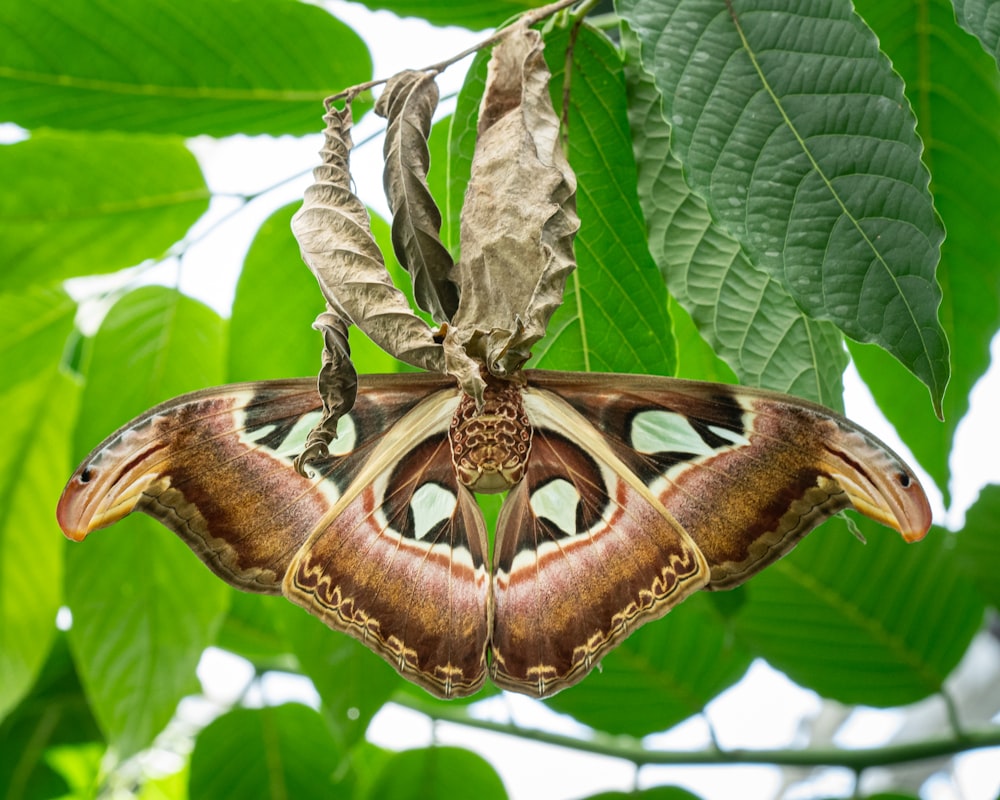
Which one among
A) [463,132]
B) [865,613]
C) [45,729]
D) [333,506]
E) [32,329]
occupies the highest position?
[463,132]

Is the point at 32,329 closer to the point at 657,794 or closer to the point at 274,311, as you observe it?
the point at 274,311

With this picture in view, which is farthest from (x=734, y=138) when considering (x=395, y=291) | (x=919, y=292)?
(x=395, y=291)

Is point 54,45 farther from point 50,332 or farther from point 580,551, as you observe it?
point 580,551

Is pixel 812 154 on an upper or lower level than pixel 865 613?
upper

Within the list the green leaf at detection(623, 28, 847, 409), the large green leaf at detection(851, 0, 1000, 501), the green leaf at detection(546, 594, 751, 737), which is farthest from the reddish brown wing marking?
the green leaf at detection(546, 594, 751, 737)

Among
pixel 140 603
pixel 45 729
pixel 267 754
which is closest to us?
pixel 140 603

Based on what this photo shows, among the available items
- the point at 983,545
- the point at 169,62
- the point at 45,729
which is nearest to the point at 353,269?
the point at 169,62

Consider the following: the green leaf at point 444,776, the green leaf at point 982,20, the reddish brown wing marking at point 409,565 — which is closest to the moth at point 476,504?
the reddish brown wing marking at point 409,565

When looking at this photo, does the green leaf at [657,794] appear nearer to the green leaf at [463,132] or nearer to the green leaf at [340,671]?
the green leaf at [340,671]
